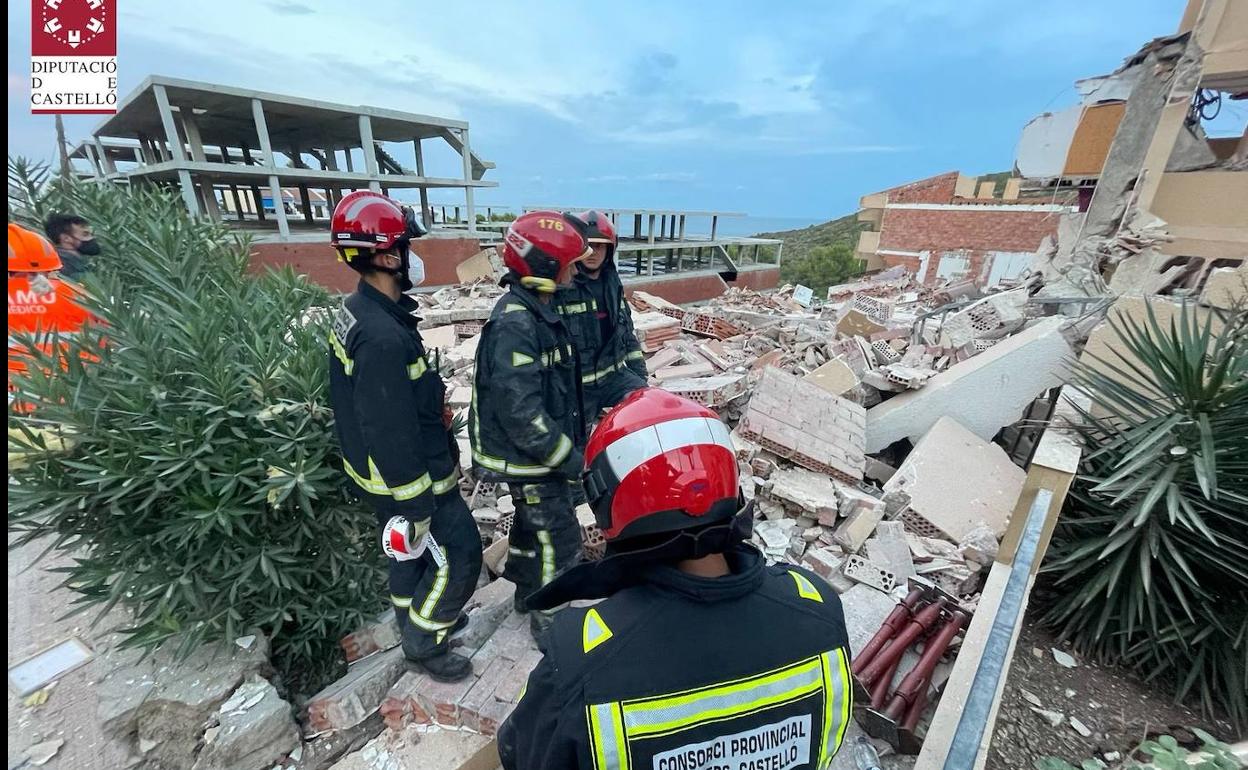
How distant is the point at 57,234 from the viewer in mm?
4047

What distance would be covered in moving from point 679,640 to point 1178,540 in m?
3.74

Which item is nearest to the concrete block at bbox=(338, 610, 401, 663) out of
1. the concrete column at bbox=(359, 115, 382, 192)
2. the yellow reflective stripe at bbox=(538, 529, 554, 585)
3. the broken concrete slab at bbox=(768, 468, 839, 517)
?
the yellow reflective stripe at bbox=(538, 529, 554, 585)

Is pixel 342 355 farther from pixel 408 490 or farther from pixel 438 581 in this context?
pixel 438 581

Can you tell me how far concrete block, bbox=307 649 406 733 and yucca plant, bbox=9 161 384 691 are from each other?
1.04 feet

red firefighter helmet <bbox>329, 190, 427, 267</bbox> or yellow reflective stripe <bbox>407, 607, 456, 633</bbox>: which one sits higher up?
red firefighter helmet <bbox>329, 190, 427, 267</bbox>

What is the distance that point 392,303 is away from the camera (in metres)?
2.28

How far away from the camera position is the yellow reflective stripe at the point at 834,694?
48.0 inches

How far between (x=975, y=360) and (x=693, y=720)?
562cm

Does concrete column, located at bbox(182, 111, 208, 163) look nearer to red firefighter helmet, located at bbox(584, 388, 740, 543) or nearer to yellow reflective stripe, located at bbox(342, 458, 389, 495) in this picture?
yellow reflective stripe, located at bbox(342, 458, 389, 495)

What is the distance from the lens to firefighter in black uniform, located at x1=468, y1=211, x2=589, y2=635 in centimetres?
251

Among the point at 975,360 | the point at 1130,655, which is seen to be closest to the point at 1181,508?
the point at 1130,655

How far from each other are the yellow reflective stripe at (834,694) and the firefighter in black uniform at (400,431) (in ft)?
5.56

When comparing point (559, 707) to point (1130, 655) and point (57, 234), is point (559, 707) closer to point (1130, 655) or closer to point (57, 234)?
point (1130, 655)

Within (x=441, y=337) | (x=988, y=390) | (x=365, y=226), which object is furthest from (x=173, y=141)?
(x=988, y=390)
